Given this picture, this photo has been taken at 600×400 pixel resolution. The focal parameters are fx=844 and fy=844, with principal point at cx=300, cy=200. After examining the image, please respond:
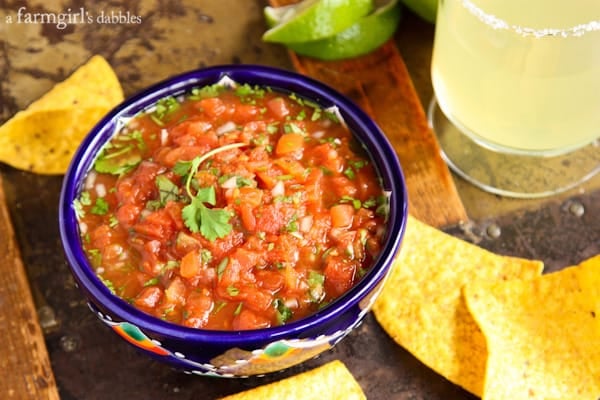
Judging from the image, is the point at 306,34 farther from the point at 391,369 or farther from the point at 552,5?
the point at 391,369

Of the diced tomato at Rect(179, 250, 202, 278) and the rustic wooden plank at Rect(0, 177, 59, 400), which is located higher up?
the diced tomato at Rect(179, 250, 202, 278)

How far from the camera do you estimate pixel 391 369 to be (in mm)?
2598

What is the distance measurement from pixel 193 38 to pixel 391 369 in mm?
1509

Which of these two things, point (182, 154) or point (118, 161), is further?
point (118, 161)

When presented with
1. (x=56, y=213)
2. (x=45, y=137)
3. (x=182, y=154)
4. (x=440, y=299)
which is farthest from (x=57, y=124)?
(x=440, y=299)

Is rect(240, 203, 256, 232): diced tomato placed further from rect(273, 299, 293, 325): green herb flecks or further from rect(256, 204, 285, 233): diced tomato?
rect(273, 299, 293, 325): green herb flecks

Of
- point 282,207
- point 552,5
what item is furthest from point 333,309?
point 552,5

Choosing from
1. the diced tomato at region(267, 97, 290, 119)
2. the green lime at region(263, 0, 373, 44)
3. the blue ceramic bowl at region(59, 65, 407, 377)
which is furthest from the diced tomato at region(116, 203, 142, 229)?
the green lime at region(263, 0, 373, 44)

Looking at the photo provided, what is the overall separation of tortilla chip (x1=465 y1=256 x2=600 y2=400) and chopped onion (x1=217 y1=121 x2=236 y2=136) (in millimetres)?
880

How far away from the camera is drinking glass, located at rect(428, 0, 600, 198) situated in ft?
8.01

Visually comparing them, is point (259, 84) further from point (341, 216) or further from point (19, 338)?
point (19, 338)

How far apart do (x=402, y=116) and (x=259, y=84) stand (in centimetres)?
63

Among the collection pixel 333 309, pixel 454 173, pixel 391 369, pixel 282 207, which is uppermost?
pixel 282 207

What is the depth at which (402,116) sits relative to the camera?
3.08 metres
